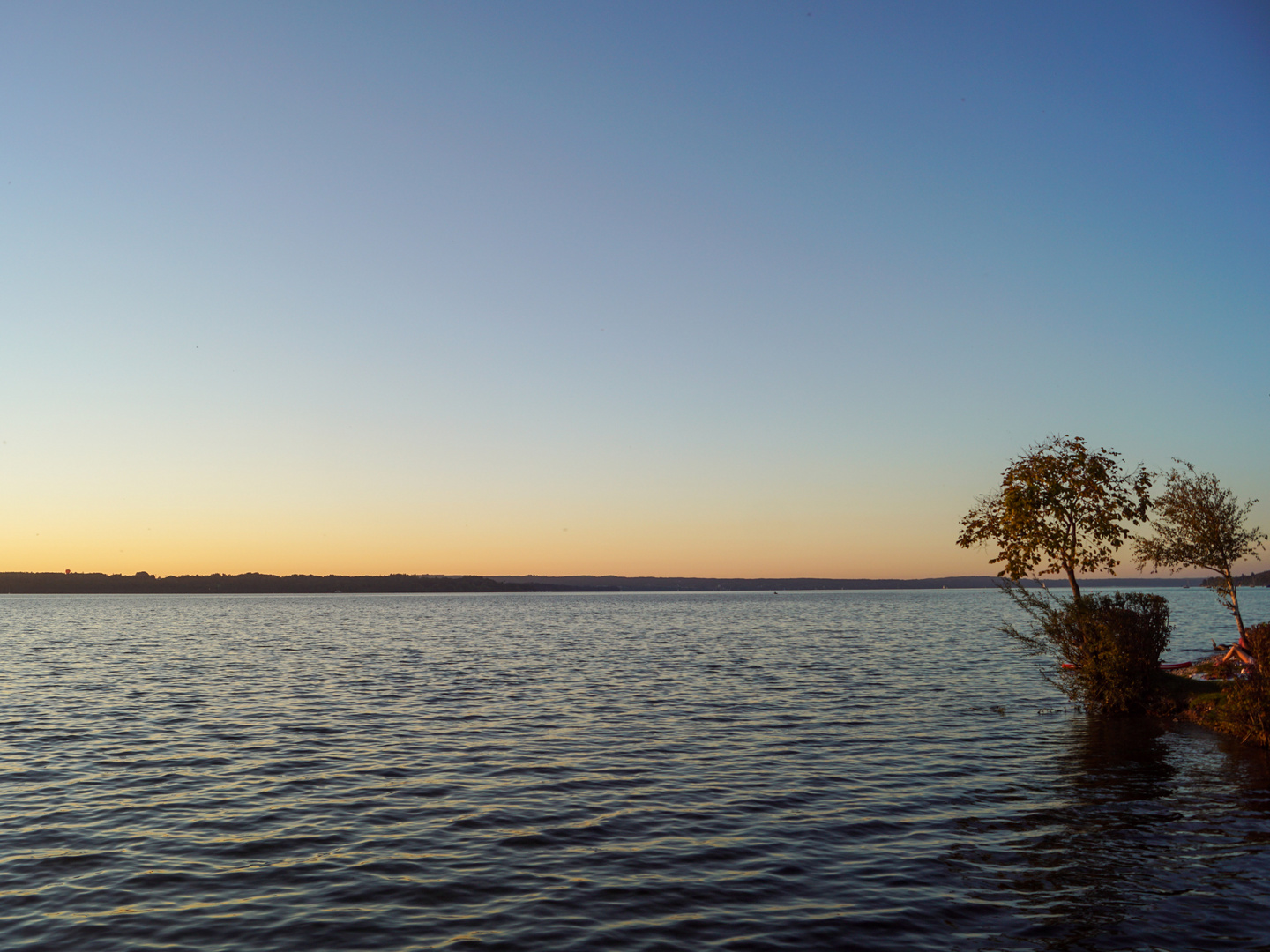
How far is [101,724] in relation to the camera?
27.3 meters

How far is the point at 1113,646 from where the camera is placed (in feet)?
91.1

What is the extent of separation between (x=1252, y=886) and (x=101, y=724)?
31.0 metres

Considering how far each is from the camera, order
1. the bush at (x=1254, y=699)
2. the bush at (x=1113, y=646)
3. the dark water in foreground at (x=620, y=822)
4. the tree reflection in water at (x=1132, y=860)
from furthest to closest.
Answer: the bush at (x=1113, y=646)
the bush at (x=1254, y=699)
the dark water in foreground at (x=620, y=822)
the tree reflection in water at (x=1132, y=860)

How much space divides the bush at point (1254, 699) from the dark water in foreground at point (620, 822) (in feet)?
1.83

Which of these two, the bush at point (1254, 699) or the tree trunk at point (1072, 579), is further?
the tree trunk at point (1072, 579)

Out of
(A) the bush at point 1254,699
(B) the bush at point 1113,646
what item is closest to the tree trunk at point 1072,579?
(B) the bush at point 1113,646

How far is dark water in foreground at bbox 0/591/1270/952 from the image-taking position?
11.3 m

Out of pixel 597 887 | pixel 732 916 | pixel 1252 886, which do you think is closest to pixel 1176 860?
pixel 1252 886

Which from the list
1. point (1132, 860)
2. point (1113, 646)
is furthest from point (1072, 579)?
point (1132, 860)

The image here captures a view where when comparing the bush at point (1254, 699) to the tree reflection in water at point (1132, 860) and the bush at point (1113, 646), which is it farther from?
the bush at point (1113, 646)

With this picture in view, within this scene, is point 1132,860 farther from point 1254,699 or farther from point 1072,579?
point 1072,579

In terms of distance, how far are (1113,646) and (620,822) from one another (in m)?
20.2

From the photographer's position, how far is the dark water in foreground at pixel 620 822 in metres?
11.3

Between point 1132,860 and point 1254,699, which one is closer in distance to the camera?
point 1132,860
